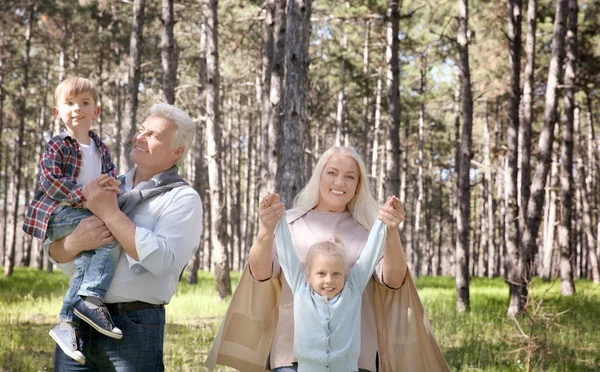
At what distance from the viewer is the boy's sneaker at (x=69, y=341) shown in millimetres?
2861

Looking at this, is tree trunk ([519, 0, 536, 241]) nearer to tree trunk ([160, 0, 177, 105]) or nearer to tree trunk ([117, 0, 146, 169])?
tree trunk ([160, 0, 177, 105])

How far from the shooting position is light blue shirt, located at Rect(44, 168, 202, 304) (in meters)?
2.81

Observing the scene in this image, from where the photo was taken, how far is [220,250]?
1415cm

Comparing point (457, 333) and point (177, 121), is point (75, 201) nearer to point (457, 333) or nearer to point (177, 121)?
point (177, 121)

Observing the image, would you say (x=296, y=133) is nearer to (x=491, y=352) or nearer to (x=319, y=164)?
(x=491, y=352)

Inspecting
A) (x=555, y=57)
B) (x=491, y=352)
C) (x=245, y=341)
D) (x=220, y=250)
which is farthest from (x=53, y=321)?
(x=555, y=57)

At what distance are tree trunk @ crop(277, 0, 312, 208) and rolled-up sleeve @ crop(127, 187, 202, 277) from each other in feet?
17.7

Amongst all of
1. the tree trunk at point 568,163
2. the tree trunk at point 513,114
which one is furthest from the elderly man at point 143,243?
the tree trunk at point 568,163

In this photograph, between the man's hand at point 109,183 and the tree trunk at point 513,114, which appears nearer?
the man's hand at point 109,183

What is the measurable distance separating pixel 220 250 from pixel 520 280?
618 cm

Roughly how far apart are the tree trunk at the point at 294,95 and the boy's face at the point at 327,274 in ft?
17.5

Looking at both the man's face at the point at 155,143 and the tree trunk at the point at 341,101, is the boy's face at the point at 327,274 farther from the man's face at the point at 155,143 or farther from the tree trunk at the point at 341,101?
the tree trunk at the point at 341,101

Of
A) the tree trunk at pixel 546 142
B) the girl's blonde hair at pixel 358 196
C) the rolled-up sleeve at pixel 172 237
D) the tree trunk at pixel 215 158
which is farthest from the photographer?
the tree trunk at pixel 215 158

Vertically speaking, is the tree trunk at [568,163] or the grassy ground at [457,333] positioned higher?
the tree trunk at [568,163]
